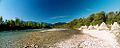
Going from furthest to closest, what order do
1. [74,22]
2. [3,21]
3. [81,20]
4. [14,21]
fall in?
[74,22] → [81,20] → [14,21] → [3,21]

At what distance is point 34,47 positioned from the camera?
18.7m

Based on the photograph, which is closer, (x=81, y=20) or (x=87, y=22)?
(x=87, y=22)

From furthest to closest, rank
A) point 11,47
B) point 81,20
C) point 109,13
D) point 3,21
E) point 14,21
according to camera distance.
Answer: point 81,20 → point 109,13 → point 14,21 → point 3,21 → point 11,47

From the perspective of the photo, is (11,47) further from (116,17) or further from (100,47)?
(116,17)

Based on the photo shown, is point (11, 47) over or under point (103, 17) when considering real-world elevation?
under

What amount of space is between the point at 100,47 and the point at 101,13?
95.1 meters

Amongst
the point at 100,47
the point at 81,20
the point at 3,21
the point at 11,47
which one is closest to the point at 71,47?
the point at 100,47

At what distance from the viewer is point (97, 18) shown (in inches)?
4203

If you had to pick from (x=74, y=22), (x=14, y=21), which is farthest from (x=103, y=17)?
(x=14, y=21)

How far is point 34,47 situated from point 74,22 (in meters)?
121

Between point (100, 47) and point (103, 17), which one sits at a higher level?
point (103, 17)

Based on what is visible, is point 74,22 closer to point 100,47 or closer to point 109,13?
point 109,13

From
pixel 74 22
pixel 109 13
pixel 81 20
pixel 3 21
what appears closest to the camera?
pixel 3 21

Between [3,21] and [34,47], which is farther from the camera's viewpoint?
[3,21]
